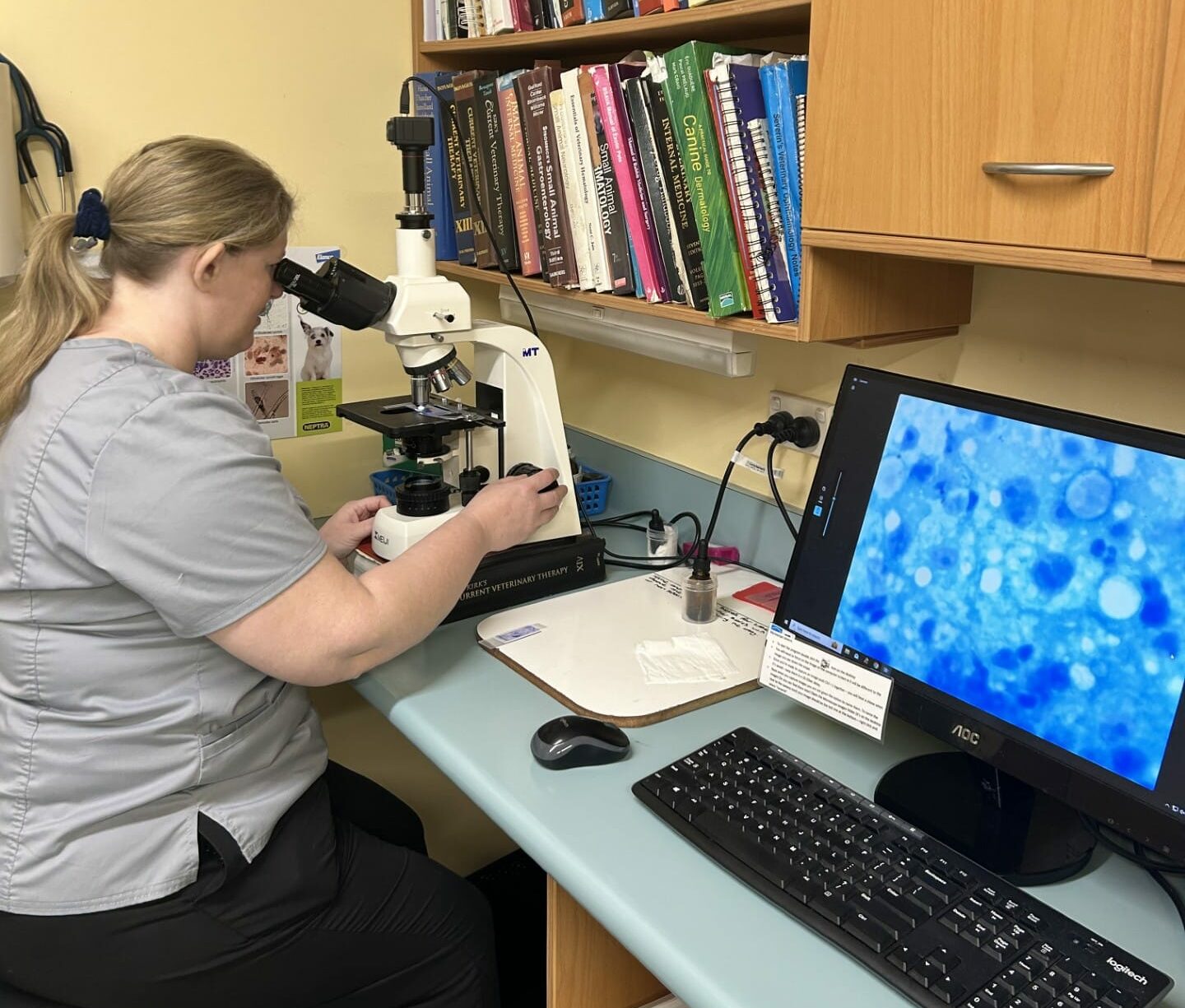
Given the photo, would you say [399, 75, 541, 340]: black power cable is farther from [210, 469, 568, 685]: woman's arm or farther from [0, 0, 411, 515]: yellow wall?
[210, 469, 568, 685]: woman's arm

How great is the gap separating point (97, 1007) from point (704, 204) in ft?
3.81

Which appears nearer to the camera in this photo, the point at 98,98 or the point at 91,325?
the point at 91,325

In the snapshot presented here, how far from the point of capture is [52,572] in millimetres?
1081

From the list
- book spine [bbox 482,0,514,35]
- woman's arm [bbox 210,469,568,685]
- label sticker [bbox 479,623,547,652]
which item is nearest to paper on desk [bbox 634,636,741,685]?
label sticker [bbox 479,623,547,652]

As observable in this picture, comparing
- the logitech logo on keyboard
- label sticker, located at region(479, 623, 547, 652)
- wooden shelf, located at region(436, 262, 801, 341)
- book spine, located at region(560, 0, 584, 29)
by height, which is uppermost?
book spine, located at region(560, 0, 584, 29)

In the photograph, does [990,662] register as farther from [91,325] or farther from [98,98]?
[98,98]

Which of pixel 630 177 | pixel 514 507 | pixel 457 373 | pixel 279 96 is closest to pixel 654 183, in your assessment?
pixel 630 177

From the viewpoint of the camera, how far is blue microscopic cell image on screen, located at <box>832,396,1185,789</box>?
2.88ft

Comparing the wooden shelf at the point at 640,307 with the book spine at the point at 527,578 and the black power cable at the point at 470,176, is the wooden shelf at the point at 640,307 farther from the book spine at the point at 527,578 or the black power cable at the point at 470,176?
the book spine at the point at 527,578

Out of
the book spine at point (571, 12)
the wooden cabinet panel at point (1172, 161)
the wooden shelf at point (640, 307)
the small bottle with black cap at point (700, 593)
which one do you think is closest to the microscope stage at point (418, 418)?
the wooden shelf at point (640, 307)

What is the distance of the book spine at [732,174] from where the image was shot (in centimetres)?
125

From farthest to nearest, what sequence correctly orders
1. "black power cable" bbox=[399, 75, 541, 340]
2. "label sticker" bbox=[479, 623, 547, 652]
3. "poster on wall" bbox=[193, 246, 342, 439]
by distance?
"poster on wall" bbox=[193, 246, 342, 439]
"black power cable" bbox=[399, 75, 541, 340]
"label sticker" bbox=[479, 623, 547, 652]

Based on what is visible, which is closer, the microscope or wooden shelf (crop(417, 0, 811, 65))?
wooden shelf (crop(417, 0, 811, 65))

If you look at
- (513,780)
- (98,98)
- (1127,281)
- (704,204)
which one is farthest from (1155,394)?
(98,98)
